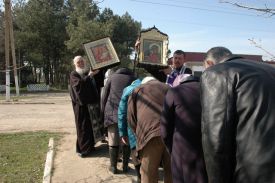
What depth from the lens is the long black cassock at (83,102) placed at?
7723mm

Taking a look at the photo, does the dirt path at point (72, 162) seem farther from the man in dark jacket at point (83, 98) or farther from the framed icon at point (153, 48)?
the framed icon at point (153, 48)

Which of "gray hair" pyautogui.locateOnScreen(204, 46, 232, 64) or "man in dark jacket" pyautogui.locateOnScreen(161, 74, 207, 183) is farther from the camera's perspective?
"man in dark jacket" pyautogui.locateOnScreen(161, 74, 207, 183)

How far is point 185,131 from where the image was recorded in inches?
133

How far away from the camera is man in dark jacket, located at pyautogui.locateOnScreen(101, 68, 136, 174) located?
673 centimetres

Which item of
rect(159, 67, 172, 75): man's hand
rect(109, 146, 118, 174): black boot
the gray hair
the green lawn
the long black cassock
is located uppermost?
the gray hair

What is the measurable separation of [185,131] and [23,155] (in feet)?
18.2

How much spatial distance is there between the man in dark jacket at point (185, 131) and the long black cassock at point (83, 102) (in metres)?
4.26

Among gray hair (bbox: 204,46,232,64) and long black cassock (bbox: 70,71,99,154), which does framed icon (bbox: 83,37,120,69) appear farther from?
gray hair (bbox: 204,46,232,64)

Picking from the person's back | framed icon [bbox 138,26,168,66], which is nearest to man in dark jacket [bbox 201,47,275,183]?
framed icon [bbox 138,26,168,66]

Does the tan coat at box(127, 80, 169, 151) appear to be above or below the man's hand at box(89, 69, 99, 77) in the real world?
below

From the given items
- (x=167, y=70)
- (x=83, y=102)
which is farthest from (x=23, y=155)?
(x=167, y=70)

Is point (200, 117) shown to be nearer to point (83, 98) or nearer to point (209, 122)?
point (209, 122)

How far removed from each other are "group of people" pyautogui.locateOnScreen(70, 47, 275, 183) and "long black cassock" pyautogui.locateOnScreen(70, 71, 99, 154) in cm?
202

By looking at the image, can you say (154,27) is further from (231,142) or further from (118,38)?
(118,38)
